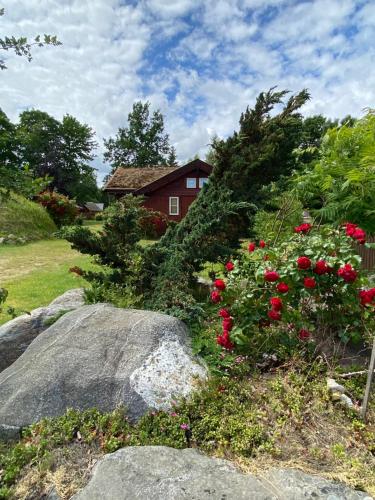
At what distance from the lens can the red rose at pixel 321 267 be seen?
2451mm

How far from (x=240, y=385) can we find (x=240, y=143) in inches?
110

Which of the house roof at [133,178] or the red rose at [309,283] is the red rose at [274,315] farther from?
the house roof at [133,178]

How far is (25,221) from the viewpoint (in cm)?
1606

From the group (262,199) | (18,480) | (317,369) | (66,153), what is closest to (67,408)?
(18,480)

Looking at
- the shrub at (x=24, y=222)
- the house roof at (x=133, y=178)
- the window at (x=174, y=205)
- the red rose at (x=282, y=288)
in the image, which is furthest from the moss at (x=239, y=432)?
the house roof at (x=133, y=178)

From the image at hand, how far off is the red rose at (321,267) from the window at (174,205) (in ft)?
58.5

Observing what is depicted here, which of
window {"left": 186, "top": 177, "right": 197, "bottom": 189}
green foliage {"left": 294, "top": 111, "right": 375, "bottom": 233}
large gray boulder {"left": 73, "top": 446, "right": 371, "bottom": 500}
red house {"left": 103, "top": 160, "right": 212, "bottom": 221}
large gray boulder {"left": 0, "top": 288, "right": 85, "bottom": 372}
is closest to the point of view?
large gray boulder {"left": 73, "top": 446, "right": 371, "bottom": 500}

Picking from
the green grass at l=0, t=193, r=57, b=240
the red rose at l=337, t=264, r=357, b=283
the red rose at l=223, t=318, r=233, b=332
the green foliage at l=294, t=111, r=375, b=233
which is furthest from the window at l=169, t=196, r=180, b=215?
the red rose at l=337, t=264, r=357, b=283

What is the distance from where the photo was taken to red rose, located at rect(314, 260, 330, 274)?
8.04 ft

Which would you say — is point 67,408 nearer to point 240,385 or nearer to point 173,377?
point 173,377

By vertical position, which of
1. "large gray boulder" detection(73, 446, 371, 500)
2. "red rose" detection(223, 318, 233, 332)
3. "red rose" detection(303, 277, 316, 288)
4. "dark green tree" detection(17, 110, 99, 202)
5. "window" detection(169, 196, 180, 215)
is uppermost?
"dark green tree" detection(17, 110, 99, 202)

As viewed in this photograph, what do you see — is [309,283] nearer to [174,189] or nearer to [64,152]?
[174,189]

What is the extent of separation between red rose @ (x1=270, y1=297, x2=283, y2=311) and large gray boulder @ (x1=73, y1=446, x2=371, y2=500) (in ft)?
3.45

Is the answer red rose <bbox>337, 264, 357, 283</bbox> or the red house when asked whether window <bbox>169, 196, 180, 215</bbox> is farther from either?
red rose <bbox>337, 264, 357, 283</bbox>
